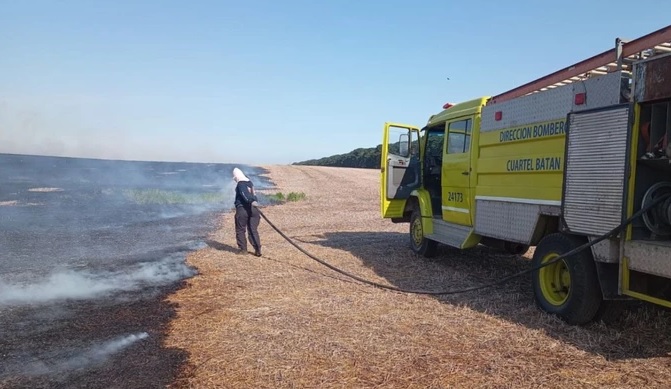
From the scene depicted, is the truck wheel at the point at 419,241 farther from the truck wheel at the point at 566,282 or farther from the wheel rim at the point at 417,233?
the truck wheel at the point at 566,282

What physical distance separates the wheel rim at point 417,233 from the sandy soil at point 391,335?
87 cm

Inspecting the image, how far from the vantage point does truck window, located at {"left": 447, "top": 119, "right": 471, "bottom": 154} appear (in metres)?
7.72

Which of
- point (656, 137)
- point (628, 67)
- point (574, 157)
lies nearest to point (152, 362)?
point (574, 157)

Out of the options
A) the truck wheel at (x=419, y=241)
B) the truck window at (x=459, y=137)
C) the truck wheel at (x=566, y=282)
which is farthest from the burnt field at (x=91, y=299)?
the truck window at (x=459, y=137)

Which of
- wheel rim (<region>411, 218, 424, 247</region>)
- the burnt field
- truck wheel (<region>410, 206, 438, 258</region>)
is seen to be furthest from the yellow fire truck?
the burnt field

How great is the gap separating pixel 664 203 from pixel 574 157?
950mm

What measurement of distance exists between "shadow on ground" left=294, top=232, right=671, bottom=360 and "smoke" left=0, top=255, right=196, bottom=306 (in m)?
3.34

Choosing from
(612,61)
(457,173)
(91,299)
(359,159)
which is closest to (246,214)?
(91,299)

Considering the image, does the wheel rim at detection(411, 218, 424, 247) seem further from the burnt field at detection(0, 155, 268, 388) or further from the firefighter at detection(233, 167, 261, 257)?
the burnt field at detection(0, 155, 268, 388)

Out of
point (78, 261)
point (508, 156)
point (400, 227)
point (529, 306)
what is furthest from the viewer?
point (400, 227)

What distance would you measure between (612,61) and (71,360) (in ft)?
19.6

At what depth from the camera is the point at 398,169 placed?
32.2 ft

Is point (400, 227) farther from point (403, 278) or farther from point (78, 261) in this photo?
point (78, 261)

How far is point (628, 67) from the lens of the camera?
17.5ft
